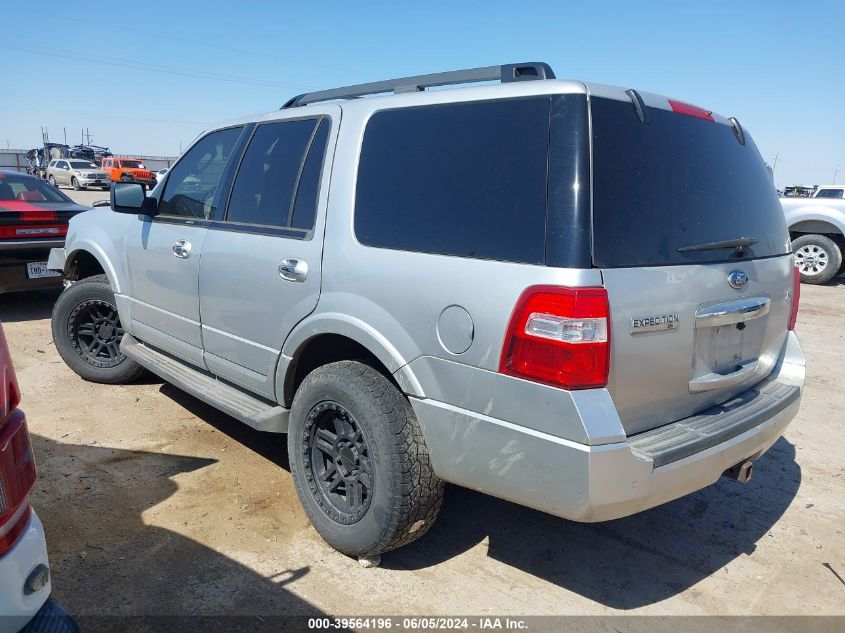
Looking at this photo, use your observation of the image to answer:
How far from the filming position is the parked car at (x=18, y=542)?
1.60 m

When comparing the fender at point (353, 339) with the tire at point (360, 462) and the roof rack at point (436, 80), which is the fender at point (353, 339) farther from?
the roof rack at point (436, 80)

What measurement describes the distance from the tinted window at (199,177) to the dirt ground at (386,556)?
4.88 feet

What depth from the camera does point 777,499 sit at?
3.76 m

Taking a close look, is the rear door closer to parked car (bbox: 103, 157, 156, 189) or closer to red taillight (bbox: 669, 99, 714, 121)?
red taillight (bbox: 669, 99, 714, 121)

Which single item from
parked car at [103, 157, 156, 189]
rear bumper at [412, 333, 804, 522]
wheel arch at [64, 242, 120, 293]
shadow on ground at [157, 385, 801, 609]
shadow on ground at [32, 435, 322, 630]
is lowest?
shadow on ground at [157, 385, 801, 609]

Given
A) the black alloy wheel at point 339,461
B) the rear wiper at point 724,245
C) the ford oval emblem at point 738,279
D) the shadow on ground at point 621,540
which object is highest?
the rear wiper at point 724,245

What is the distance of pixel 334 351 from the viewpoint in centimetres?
323

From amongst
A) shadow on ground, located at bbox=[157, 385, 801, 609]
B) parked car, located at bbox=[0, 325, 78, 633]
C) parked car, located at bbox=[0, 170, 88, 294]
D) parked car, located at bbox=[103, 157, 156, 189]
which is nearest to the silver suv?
shadow on ground, located at bbox=[157, 385, 801, 609]

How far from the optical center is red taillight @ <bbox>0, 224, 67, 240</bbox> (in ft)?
21.6

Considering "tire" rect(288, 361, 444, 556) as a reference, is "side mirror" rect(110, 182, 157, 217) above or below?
above

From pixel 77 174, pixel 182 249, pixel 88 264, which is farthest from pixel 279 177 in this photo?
pixel 77 174

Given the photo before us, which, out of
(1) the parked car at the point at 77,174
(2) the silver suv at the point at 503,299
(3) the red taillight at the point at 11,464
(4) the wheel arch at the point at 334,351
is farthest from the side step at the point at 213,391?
(1) the parked car at the point at 77,174

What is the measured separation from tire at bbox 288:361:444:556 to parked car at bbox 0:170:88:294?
16.6 ft

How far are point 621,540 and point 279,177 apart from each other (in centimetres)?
258
